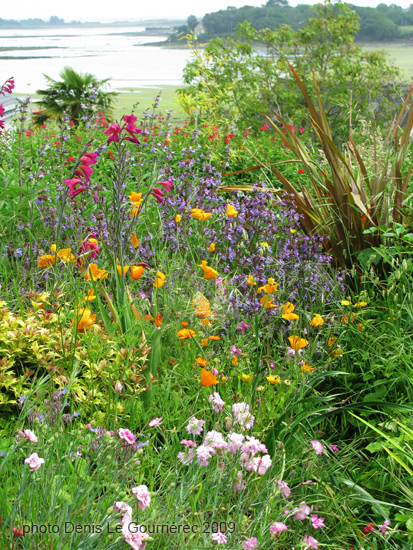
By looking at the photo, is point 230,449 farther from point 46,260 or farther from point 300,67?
point 300,67

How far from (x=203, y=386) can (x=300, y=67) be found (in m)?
10.8

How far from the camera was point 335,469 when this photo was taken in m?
2.22

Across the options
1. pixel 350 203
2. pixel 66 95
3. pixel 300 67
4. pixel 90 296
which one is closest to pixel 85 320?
pixel 90 296

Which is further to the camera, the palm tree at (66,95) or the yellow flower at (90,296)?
the palm tree at (66,95)

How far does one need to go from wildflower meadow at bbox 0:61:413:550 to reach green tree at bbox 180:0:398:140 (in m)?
7.52

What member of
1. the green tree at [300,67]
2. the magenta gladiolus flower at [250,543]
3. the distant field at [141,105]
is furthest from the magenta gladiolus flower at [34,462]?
the green tree at [300,67]

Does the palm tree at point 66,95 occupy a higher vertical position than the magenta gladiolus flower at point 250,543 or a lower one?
higher

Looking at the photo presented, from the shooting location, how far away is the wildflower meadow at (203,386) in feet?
4.85

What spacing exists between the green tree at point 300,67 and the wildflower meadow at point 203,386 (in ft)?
24.7

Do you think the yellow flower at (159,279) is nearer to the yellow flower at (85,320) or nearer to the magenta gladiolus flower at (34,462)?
the yellow flower at (85,320)

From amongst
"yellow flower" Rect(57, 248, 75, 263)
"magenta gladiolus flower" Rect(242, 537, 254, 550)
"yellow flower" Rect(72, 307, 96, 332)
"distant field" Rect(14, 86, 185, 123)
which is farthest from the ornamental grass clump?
"distant field" Rect(14, 86, 185, 123)

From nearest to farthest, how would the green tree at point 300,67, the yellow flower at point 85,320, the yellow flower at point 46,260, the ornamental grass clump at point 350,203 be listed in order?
the yellow flower at point 85,320
the yellow flower at point 46,260
the ornamental grass clump at point 350,203
the green tree at point 300,67

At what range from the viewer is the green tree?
35.6 feet

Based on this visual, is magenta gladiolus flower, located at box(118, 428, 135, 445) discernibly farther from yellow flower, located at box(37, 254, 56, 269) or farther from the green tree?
the green tree
